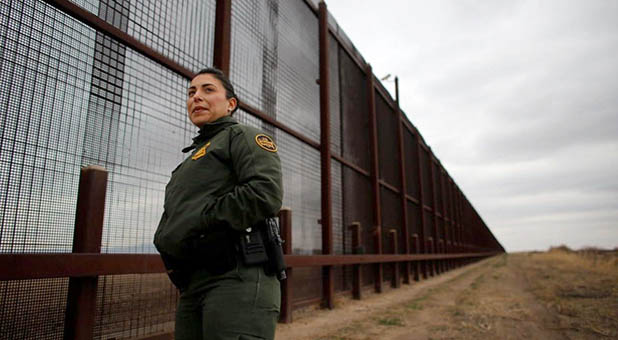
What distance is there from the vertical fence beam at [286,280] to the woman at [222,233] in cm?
292

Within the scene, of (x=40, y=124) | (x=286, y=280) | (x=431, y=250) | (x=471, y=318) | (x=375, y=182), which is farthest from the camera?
(x=431, y=250)

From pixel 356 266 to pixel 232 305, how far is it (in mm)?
5467

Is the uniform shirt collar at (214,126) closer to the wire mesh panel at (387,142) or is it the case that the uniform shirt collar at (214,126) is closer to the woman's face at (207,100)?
the woman's face at (207,100)

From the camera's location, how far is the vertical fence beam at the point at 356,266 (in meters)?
6.57

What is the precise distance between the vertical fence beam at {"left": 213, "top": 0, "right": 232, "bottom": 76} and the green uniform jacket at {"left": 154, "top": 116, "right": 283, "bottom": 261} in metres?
2.30

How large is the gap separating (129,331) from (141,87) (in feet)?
5.26

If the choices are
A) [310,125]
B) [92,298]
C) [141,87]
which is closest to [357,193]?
[310,125]

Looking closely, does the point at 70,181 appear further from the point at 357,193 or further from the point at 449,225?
the point at 449,225

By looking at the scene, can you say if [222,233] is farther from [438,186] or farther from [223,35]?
[438,186]

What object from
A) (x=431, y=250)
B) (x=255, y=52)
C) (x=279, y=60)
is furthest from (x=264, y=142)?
(x=431, y=250)

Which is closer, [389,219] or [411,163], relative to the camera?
[389,219]

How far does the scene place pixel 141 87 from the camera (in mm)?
2906

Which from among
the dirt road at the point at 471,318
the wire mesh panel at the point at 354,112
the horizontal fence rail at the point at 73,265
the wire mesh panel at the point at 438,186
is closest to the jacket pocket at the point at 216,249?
the horizontal fence rail at the point at 73,265

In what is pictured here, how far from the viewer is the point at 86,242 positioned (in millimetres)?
2303
